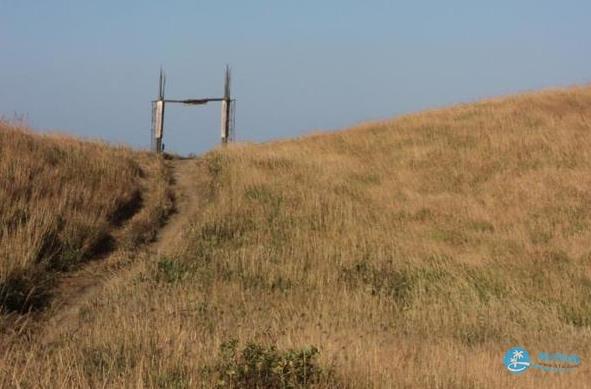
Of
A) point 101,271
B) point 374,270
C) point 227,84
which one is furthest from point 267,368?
point 227,84

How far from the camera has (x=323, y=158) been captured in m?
20.6

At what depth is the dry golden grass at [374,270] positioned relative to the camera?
19.6 ft

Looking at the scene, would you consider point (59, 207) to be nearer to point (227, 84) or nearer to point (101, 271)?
point (101, 271)

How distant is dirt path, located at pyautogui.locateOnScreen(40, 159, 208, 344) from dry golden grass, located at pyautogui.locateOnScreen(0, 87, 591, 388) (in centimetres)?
24

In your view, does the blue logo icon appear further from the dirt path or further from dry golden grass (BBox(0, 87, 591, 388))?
the dirt path

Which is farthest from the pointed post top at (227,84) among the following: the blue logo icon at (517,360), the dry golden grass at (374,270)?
the blue logo icon at (517,360)

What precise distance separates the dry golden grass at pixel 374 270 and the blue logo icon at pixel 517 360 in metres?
0.14

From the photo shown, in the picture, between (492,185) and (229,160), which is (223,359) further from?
(229,160)

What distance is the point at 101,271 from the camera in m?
11.1

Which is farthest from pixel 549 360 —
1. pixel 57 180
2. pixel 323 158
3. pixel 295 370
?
pixel 323 158

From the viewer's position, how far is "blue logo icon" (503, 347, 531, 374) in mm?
6324

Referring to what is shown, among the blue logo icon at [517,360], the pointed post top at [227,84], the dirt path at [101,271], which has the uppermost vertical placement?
the pointed post top at [227,84]

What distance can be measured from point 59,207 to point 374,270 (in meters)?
5.93

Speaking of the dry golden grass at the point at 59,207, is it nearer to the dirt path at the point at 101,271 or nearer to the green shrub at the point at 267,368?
the dirt path at the point at 101,271
